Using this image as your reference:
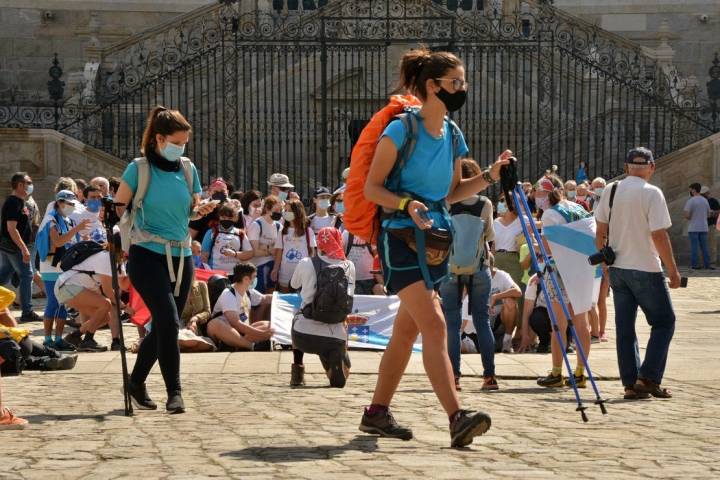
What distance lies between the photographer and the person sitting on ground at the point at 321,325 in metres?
11.5

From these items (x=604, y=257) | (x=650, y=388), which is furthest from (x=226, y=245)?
(x=650, y=388)

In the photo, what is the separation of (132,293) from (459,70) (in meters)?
7.17

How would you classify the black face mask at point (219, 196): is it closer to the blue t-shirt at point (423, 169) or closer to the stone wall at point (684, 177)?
the blue t-shirt at point (423, 169)

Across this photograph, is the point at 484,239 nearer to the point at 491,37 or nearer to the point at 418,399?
the point at 418,399

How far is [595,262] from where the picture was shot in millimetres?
10875

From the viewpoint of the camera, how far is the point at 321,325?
1187 centimetres

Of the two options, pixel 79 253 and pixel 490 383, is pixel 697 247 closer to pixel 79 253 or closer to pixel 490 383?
pixel 79 253

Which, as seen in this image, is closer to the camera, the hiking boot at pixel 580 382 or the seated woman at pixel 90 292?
the hiking boot at pixel 580 382

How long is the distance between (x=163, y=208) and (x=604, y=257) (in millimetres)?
2994

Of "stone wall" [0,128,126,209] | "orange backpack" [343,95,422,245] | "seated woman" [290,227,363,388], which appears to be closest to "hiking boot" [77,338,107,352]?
"seated woman" [290,227,363,388]

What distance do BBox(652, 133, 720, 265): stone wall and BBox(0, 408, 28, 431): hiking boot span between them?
19868 millimetres

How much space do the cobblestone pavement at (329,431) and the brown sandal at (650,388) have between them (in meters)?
0.17

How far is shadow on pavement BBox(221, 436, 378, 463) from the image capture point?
756 centimetres

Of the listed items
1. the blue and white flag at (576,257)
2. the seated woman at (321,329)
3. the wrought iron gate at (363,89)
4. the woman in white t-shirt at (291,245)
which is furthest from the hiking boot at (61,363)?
the wrought iron gate at (363,89)
